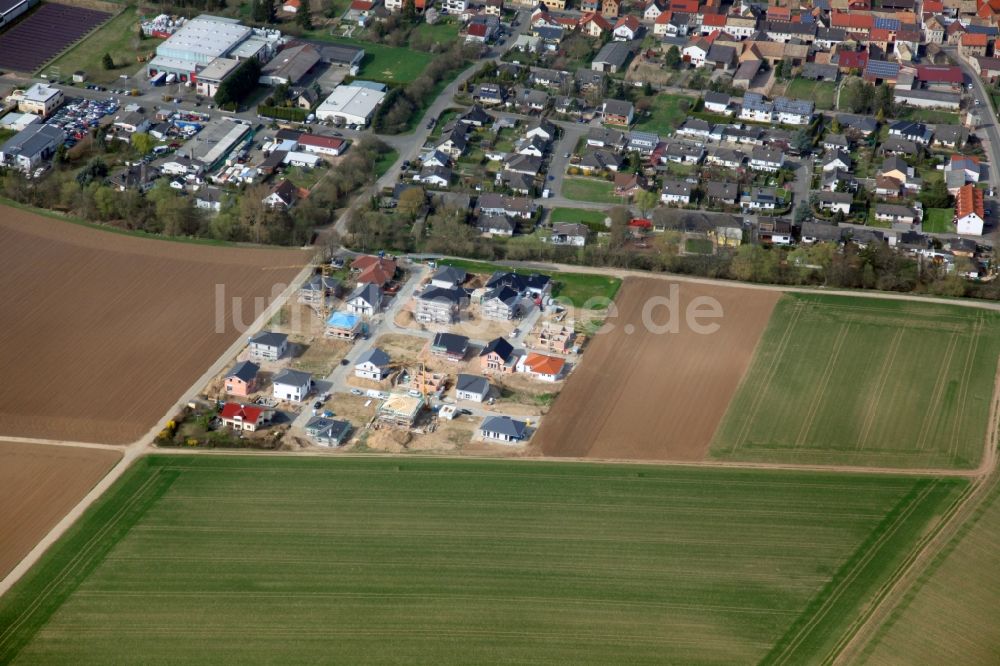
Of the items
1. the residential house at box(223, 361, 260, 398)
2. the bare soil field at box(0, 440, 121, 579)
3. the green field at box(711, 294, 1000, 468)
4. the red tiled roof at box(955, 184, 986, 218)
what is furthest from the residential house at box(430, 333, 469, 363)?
the red tiled roof at box(955, 184, 986, 218)

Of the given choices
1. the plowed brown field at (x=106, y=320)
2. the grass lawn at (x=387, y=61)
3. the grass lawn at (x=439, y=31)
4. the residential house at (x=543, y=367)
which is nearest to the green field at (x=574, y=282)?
the residential house at (x=543, y=367)

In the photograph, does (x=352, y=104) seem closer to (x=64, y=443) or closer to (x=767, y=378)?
(x=767, y=378)

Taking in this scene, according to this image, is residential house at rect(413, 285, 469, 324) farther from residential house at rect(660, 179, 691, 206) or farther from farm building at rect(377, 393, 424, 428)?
residential house at rect(660, 179, 691, 206)

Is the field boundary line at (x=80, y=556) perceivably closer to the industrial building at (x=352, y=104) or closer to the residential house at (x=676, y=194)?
the residential house at (x=676, y=194)

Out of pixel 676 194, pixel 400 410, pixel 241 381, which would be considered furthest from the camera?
pixel 676 194

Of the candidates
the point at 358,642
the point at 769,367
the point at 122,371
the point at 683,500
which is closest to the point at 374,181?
the point at 122,371

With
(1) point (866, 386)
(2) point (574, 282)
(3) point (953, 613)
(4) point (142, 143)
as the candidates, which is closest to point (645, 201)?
(2) point (574, 282)
